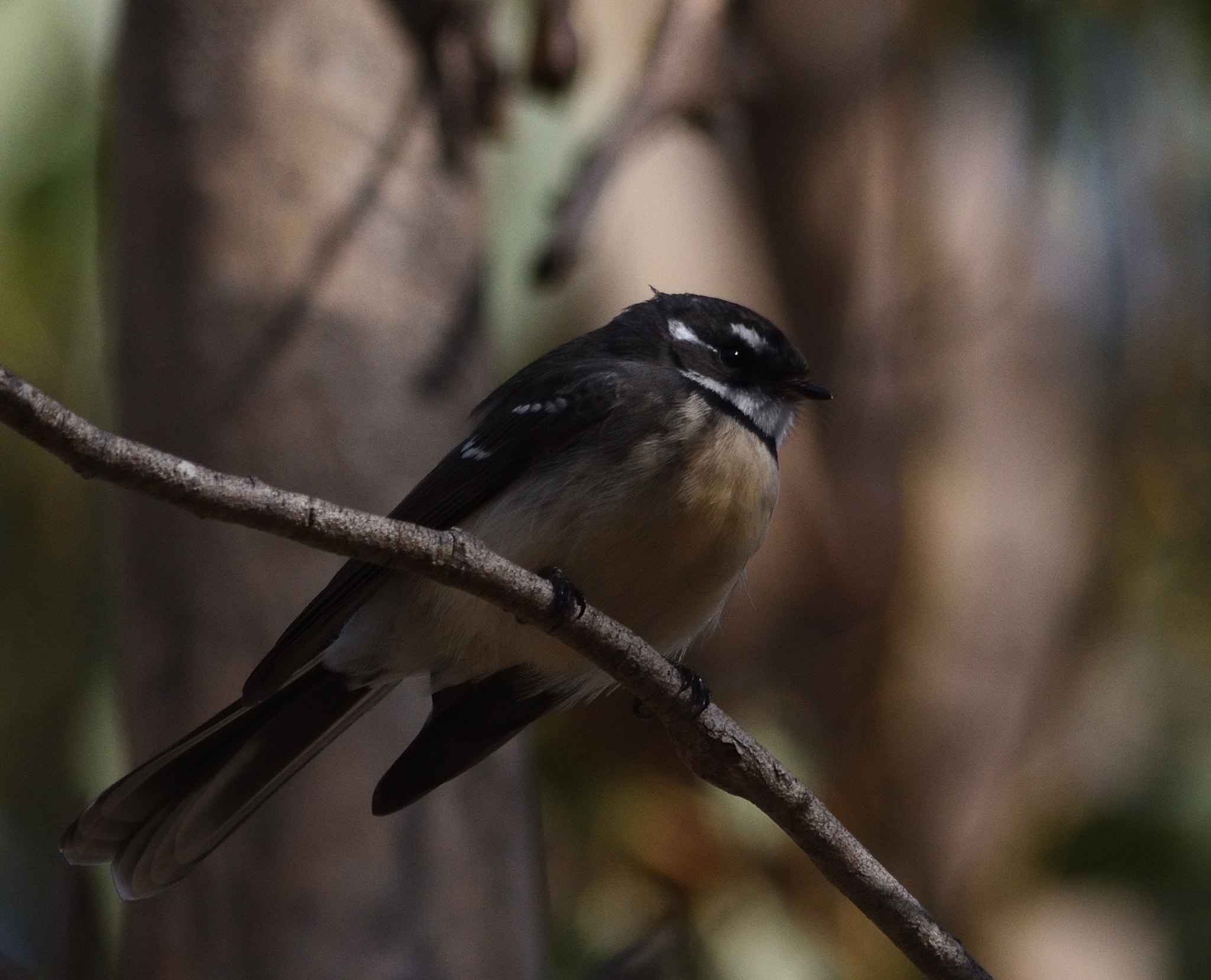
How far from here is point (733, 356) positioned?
394 centimetres

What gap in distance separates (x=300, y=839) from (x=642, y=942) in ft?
4.94

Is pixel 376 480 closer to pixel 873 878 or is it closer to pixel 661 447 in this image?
pixel 661 447

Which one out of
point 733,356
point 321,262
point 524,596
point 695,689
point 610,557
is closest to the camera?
point 524,596

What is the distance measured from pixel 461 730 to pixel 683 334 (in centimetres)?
117

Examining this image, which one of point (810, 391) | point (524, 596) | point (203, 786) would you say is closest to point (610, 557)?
point (524, 596)

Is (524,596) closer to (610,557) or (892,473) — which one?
(610,557)

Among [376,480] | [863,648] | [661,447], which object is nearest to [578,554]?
[661,447]

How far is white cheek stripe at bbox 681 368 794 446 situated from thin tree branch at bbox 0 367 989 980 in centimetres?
111

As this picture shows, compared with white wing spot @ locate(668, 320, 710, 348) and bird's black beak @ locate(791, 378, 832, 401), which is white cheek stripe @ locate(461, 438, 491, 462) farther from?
bird's black beak @ locate(791, 378, 832, 401)

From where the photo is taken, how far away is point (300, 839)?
411cm

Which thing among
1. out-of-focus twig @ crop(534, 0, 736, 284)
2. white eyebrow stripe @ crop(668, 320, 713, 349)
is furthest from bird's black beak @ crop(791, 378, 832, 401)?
out-of-focus twig @ crop(534, 0, 736, 284)

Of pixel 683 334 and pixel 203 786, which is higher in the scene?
Answer: pixel 683 334

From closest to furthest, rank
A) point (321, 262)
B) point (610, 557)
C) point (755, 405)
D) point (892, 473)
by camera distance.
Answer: point (610, 557), point (755, 405), point (321, 262), point (892, 473)

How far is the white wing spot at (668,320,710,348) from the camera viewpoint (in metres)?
3.98
